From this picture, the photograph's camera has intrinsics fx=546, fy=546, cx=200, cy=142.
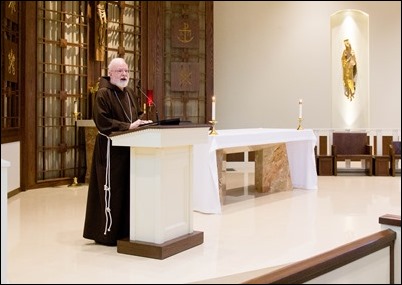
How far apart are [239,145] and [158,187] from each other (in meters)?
2.52

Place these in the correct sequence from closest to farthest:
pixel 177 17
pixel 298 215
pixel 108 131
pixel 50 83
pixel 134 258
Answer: pixel 134 258
pixel 108 131
pixel 298 215
pixel 50 83
pixel 177 17

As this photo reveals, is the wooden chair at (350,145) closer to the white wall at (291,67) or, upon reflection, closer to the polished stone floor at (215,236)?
the white wall at (291,67)

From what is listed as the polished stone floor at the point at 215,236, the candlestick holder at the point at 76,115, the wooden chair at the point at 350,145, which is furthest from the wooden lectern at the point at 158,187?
the wooden chair at the point at 350,145

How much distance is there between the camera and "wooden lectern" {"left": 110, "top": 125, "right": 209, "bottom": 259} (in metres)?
4.04

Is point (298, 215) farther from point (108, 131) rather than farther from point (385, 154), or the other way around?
point (385, 154)

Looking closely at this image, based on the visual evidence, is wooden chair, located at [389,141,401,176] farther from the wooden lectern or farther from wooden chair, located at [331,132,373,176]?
the wooden lectern

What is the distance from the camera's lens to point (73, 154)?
875 centimetres

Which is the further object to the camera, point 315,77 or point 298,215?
point 315,77

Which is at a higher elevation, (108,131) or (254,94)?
(254,94)

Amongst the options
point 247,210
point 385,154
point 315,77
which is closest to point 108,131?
point 247,210

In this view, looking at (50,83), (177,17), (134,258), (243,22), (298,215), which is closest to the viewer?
(134,258)

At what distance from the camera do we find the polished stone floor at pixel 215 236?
3.68 m

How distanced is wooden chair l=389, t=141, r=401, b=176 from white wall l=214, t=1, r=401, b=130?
1.54 m

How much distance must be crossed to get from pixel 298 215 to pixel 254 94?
19.4 ft
